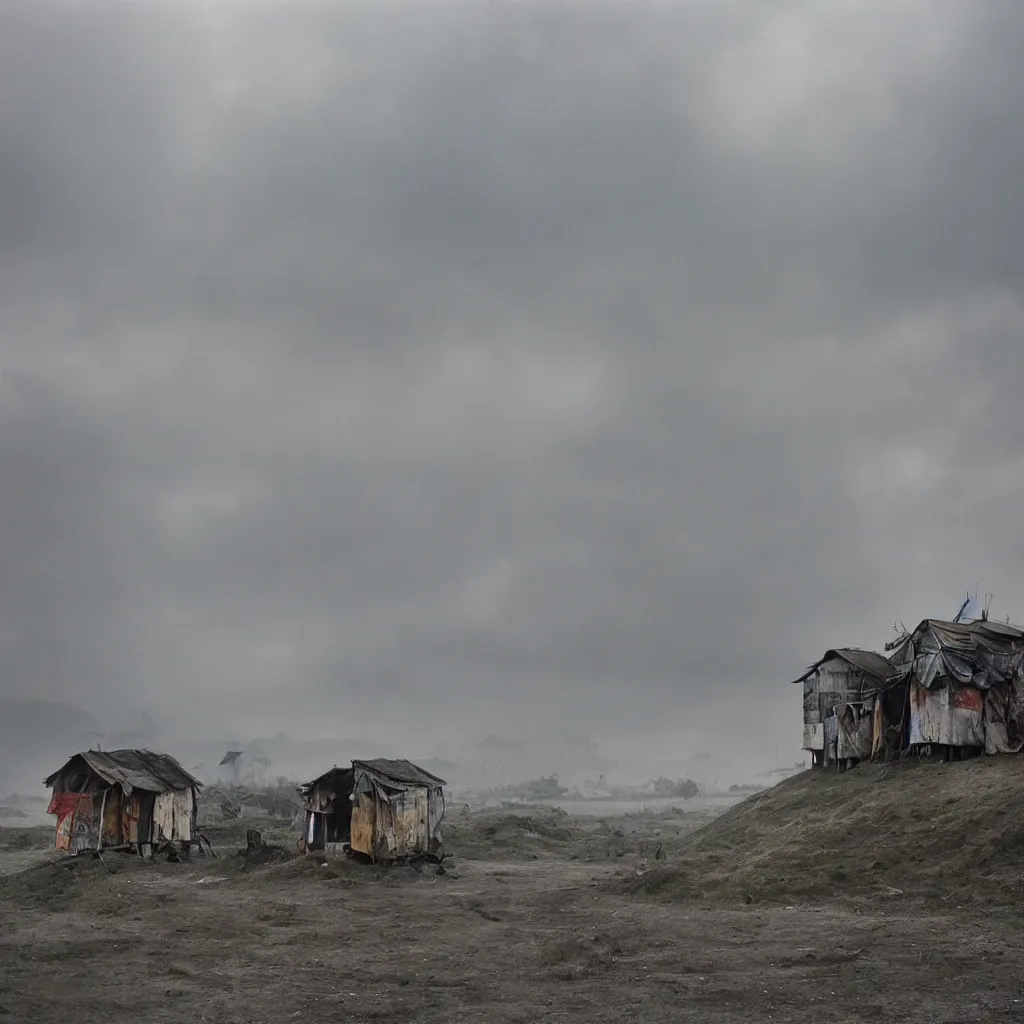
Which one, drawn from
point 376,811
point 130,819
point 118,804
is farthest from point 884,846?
point 118,804

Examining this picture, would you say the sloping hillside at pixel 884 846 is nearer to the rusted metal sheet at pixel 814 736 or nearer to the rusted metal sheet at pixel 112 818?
the rusted metal sheet at pixel 814 736

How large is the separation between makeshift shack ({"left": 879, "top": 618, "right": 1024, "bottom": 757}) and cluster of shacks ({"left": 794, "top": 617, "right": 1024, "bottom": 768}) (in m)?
0.04

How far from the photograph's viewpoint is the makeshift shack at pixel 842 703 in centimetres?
4266

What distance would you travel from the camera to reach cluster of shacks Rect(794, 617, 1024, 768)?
36.3 metres

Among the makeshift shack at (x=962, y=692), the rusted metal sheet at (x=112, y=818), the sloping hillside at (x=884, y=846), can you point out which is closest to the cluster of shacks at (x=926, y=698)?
the makeshift shack at (x=962, y=692)

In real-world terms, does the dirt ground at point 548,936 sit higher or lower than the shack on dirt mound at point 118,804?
lower

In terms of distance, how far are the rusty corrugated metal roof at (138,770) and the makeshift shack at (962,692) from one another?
1285 inches

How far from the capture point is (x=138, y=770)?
42156 mm

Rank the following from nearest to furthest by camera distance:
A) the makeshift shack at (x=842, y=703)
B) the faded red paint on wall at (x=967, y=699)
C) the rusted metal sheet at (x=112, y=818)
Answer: the faded red paint on wall at (x=967, y=699), the rusted metal sheet at (x=112, y=818), the makeshift shack at (x=842, y=703)

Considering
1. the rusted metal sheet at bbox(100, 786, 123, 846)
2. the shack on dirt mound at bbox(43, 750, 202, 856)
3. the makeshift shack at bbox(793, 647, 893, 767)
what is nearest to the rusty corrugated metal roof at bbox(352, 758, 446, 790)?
the shack on dirt mound at bbox(43, 750, 202, 856)

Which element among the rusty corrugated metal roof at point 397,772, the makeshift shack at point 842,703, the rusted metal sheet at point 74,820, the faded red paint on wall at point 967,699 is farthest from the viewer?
the makeshift shack at point 842,703

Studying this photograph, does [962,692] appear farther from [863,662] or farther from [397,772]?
[397,772]

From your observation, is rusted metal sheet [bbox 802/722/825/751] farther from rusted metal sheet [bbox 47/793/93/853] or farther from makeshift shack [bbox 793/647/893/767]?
rusted metal sheet [bbox 47/793/93/853]

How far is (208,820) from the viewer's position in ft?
196
